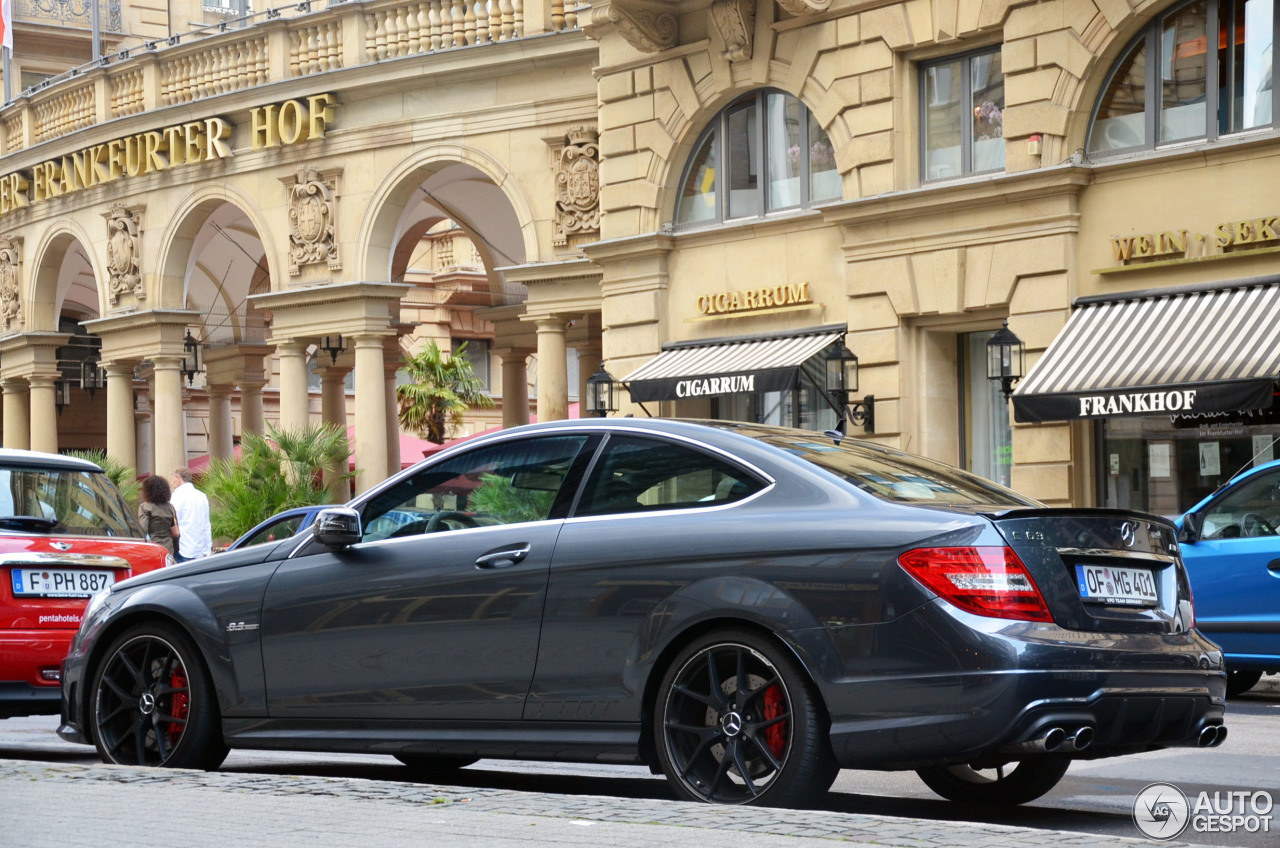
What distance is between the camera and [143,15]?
50.7 metres

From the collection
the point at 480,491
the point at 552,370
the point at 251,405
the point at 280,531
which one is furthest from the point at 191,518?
the point at 251,405

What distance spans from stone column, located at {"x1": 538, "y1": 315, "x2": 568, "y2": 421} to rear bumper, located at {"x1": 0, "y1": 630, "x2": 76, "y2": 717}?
15.2m

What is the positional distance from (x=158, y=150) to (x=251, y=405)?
29.1ft

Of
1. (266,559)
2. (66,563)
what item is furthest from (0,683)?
(266,559)

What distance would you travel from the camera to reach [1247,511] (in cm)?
1270

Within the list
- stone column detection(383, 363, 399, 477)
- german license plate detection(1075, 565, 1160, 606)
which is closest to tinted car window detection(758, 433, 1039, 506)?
german license plate detection(1075, 565, 1160, 606)

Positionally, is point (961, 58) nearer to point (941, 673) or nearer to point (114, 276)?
point (941, 673)

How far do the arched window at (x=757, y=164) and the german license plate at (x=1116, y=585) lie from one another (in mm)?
15033

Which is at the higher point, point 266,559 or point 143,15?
point 143,15

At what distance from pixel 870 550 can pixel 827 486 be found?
0.43 meters

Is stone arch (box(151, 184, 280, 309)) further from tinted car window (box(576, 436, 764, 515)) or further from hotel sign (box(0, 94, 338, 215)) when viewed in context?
tinted car window (box(576, 436, 764, 515))

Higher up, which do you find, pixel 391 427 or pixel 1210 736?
pixel 391 427

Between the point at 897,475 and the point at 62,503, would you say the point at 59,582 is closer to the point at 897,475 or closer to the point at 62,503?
the point at 62,503

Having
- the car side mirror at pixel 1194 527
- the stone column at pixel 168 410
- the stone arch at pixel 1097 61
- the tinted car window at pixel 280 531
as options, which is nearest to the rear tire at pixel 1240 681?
the car side mirror at pixel 1194 527
